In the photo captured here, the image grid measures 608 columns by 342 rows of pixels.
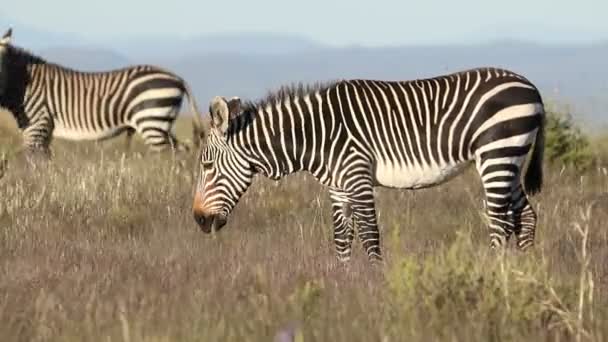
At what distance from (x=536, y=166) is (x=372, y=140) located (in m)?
1.44

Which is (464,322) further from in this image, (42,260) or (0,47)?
(0,47)

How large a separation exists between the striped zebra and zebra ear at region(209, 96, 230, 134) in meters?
6.87

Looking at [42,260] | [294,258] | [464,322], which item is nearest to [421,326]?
[464,322]

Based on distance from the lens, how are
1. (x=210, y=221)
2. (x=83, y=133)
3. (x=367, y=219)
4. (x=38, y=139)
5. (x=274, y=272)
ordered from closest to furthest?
(x=274, y=272) < (x=367, y=219) < (x=210, y=221) < (x=38, y=139) < (x=83, y=133)

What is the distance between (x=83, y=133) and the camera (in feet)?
49.1

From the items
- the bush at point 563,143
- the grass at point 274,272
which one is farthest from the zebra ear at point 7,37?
the bush at point 563,143

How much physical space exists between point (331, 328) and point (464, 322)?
2.11 feet

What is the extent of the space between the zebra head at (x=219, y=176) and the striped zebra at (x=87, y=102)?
6739 mm

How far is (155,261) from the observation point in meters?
7.00

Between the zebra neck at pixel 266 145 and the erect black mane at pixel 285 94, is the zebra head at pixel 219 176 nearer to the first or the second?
the zebra neck at pixel 266 145

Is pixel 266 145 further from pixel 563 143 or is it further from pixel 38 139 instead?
pixel 563 143

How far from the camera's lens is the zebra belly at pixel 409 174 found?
784 centimetres

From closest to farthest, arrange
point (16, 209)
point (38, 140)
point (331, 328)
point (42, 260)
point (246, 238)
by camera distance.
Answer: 1. point (331, 328)
2. point (42, 260)
3. point (246, 238)
4. point (16, 209)
5. point (38, 140)

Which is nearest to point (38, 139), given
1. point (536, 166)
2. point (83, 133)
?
point (83, 133)
